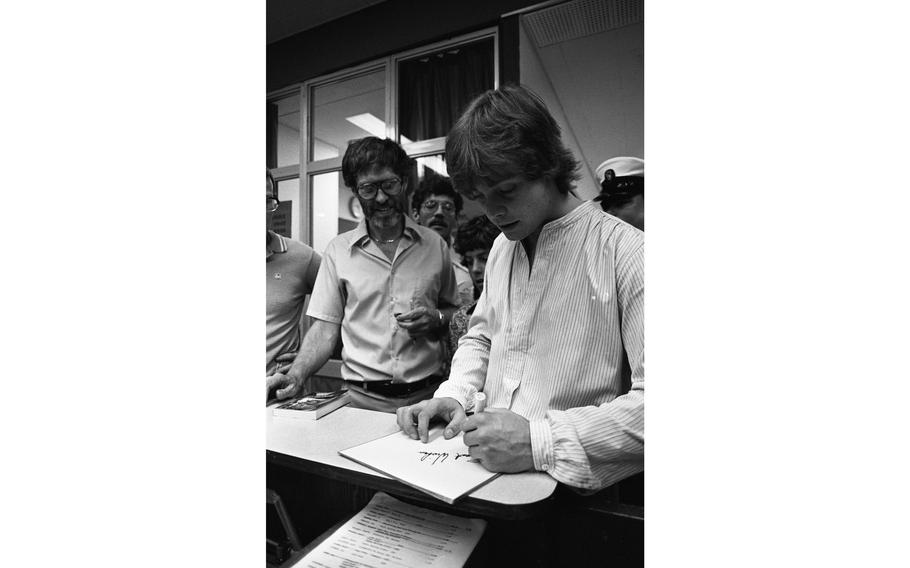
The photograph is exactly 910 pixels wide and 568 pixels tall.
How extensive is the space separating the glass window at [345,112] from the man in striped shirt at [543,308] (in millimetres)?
326

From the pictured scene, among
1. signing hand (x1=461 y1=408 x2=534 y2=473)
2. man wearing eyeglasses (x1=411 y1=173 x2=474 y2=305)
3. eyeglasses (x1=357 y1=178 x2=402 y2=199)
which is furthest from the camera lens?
man wearing eyeglasses (x1=411 y1=173 x2=474 y2=305)

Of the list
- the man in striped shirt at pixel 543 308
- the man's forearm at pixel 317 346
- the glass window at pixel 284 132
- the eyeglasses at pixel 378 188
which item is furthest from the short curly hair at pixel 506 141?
the man's forearm at pixel 317 346

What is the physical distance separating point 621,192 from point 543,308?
1.02 ft

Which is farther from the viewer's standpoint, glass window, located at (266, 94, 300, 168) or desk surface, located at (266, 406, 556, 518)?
glass window, located at (266, 94, 300, 168)

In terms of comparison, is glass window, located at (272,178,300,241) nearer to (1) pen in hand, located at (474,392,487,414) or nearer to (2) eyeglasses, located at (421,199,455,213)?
(1) pen in hand, located at (474,392,487,414)

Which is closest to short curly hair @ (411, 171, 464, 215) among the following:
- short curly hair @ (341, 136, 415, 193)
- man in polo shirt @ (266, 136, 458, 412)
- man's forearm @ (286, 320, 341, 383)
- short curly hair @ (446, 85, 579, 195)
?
man in polo shirt @ (266, 136, 458, 412)

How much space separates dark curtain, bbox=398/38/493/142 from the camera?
1.76m

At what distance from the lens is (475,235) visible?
6.15ft

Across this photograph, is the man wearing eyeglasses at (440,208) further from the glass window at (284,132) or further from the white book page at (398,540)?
the white book page at (398,540)

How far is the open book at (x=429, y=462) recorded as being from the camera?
23.5 inches

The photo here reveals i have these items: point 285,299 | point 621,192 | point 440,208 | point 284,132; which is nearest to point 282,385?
point 285,299
